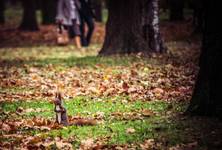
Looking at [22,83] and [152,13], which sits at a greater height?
[152,13]

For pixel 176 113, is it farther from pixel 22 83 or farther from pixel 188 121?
pixel 22 83

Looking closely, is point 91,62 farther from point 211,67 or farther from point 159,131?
point 159,131

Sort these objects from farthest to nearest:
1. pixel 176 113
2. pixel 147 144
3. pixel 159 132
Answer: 1. pixel 176 113
2. pixel 159 132
3. pixel 147 144

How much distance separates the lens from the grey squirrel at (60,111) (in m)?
8.15

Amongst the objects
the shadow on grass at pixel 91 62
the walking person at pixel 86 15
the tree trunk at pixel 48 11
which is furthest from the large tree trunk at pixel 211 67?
the tree trunk at pixel 48 11

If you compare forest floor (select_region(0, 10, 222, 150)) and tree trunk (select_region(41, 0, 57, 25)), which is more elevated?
tree trunk (select_region(41, 0, 57, 25))

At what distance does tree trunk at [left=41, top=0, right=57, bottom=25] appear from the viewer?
3650cm

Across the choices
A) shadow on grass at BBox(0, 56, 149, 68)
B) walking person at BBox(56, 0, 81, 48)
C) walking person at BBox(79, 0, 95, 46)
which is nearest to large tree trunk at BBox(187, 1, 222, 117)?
shadow on grass at BBox(0, 56, 149, 68)

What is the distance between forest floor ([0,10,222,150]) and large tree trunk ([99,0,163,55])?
55cm

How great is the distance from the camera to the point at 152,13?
17.5 meters

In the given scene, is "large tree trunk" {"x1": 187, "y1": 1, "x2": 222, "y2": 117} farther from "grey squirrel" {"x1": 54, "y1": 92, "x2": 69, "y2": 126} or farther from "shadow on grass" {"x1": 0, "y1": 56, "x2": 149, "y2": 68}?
"shadow on grass" {"x1": 0, "y1": 56, "x2": 149, "y2": 68}

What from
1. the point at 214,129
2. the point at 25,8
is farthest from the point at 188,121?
the point at 25,8

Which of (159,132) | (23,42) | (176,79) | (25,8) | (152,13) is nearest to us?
(159,132)

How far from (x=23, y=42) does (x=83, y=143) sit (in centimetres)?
2237
